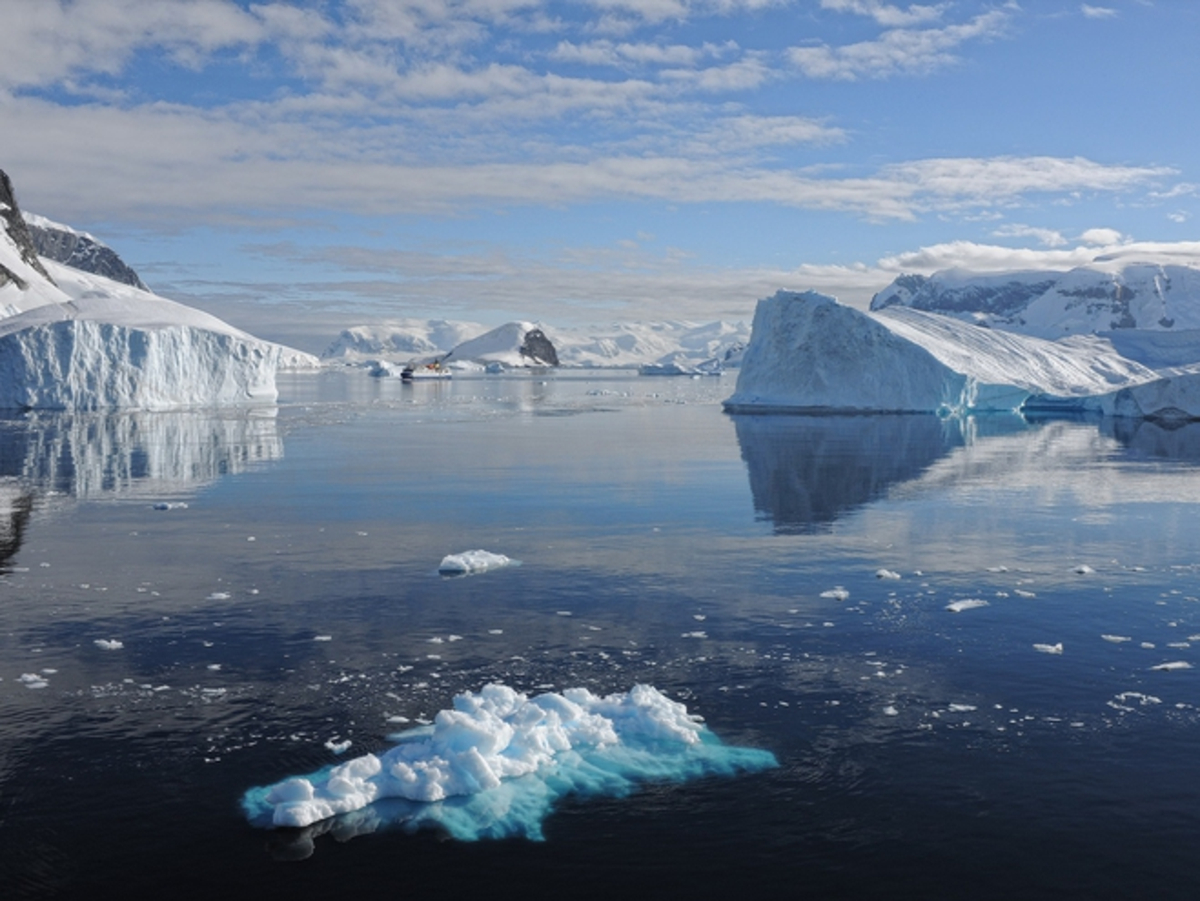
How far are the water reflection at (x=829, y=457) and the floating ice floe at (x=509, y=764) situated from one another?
10819 millimetres

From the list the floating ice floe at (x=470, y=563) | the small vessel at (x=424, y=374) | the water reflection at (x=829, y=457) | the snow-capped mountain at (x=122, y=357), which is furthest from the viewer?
the small vessel at (x=424, y=374)

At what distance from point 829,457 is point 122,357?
118 ft

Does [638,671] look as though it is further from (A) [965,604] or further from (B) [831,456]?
(B) [831,456]

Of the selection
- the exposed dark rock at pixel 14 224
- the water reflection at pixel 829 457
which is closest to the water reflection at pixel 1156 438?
the water reflection at pixel 829 457

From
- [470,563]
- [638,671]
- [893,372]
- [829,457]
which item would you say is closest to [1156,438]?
[893,372]

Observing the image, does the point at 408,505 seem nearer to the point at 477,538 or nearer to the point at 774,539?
the point at 477,538

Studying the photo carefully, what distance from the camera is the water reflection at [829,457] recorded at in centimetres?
2289

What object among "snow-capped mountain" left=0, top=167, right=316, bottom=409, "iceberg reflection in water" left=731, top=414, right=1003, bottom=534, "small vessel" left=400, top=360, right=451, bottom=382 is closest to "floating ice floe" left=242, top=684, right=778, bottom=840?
"iceberg reflection in water" left=731, top=414, right=1003, bottom=534

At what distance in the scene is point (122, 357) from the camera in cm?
5191

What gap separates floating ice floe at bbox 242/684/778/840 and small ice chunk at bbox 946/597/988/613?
216 inches

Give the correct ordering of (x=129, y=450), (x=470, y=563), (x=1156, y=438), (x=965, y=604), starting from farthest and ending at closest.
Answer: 1. (x=1156, y=438)
2. (x=129, y=450)
3. (x=470, y=563)
4. (x=965, y=604)

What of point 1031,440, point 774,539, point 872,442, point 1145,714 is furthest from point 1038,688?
point 1031,440

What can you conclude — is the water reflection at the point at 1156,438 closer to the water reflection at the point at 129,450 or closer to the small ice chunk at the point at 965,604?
the small ice chunk at the point at 965,604

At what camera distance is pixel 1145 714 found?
9.84 meters
